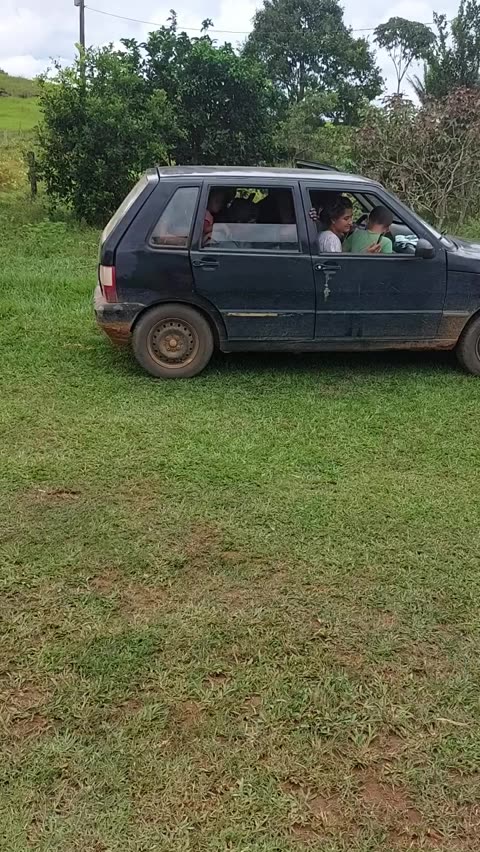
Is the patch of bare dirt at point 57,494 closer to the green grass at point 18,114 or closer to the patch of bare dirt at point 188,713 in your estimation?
the patch of bare dirt at point 188,713

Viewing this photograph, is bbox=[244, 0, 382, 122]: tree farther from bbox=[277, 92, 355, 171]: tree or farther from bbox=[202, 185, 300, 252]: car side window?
bbox=[202, 185, 300, 252]: car side window

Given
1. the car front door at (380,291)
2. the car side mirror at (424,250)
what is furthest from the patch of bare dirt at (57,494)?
the car side mirror at (424,250)

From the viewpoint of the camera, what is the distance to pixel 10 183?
16.4m

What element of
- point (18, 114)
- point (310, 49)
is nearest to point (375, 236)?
point (18, 114)

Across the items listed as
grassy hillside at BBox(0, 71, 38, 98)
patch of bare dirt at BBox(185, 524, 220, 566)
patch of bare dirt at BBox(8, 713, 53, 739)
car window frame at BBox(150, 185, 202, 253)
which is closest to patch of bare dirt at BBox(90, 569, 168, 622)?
patch of bare dirt at BBox(185, 524, 220, 566)

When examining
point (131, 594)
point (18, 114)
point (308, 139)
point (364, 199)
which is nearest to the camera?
point (131, 594)

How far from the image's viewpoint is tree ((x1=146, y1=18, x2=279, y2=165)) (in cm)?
1426

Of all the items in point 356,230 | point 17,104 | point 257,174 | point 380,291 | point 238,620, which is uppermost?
point 17,104

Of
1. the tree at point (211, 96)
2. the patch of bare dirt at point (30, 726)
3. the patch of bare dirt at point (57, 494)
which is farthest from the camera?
the tree at point (211, 96)

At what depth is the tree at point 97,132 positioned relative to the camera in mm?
12422

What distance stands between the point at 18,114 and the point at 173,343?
29.0 metres

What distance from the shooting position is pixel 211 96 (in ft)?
48.2

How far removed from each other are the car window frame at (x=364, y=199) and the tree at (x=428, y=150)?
316 inches

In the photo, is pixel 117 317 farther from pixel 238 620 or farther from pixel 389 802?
pixel 389 802
